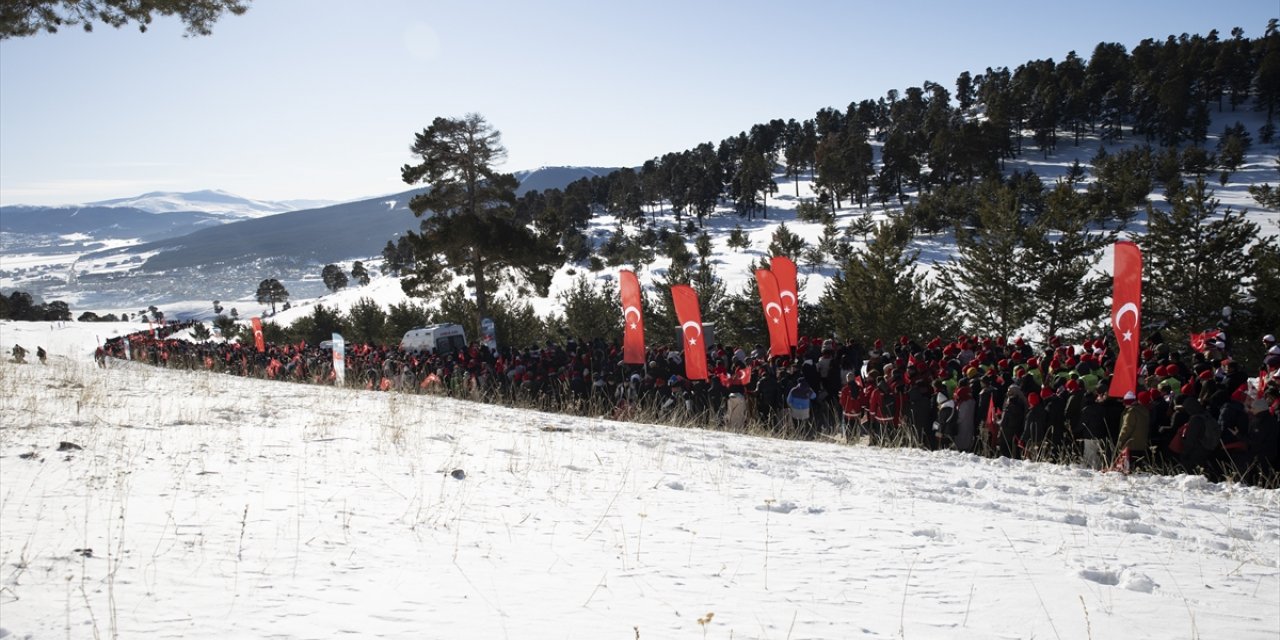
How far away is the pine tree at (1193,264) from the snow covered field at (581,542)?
65.2 feet

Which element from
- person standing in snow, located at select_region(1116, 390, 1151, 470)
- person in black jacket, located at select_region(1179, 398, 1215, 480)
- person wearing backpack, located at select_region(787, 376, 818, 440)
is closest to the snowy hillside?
person wearing backpack, located at select_region(787, 376, 818, 440)

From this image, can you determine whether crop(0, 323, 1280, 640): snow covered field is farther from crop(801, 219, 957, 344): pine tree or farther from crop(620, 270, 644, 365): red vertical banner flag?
crop(801, 219, 957, 344): pine tree

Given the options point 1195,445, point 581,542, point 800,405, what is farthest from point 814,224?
point 581,542

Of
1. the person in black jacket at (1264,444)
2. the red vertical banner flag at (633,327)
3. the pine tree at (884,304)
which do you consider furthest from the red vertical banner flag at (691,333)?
the pine tree at (884,304)

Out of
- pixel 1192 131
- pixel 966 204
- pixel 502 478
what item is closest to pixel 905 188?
pixel 966 204

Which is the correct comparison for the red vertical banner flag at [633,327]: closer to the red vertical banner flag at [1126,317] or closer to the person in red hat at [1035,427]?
the person in red hat at [1035,427]

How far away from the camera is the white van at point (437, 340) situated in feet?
90.5

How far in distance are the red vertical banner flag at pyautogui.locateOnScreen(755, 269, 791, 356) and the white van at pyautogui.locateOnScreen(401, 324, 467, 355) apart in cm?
1570

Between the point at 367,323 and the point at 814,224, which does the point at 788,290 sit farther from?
the point at 814,224

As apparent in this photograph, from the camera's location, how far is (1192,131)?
90.2m

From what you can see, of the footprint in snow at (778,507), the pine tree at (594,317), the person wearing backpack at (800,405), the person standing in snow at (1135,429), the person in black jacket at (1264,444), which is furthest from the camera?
the pine tree at (594,317)

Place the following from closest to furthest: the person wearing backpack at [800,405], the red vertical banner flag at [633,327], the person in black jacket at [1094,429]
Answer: the person in black jacket at [1094,429]
the person wearing backpack at [800,405]
the red vertical banner flag at [633,327]

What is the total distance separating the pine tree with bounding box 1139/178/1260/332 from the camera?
22.6m

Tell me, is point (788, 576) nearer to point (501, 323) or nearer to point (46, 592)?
point (46, 592)
